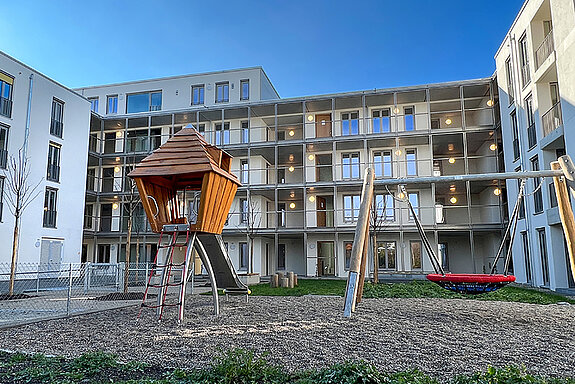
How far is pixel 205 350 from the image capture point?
17.9 feet

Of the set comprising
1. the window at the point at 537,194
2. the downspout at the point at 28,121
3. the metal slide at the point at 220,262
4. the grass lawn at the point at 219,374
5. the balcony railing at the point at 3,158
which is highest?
the downspout at the point at 28,121

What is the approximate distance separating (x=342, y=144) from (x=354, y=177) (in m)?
1.92

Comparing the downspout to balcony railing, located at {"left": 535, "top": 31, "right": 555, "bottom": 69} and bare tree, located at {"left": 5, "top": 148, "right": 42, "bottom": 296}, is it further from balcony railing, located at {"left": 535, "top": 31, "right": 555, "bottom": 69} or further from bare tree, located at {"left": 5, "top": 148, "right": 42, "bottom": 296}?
balcony railing, located at {"left": 535, "top": 31, "right": 555, "bottom": 69}

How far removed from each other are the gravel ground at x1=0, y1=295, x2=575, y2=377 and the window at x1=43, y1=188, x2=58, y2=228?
1237cm

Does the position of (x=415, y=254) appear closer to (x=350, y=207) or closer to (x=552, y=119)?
(x=350, y=207)

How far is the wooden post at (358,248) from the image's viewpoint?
25.9 feet

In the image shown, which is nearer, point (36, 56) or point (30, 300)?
point (30, 300)

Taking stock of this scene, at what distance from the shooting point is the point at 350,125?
24172 millimetres

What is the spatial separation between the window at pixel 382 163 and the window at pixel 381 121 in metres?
1.26

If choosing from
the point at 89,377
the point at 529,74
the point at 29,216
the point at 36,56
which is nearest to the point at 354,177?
the point at 529,74

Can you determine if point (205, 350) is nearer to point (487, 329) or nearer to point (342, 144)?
point (487, 329)

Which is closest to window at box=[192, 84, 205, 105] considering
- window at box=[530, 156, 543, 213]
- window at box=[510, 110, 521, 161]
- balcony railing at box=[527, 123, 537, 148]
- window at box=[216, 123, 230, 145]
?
window at box=[216, 123, 230, 145]

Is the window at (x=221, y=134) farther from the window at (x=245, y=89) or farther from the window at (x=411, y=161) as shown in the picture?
the window at (x=411, y=161)

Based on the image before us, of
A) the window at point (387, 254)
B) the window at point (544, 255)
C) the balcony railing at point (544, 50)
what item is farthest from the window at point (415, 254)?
the balcony railing at point (544, 50)
